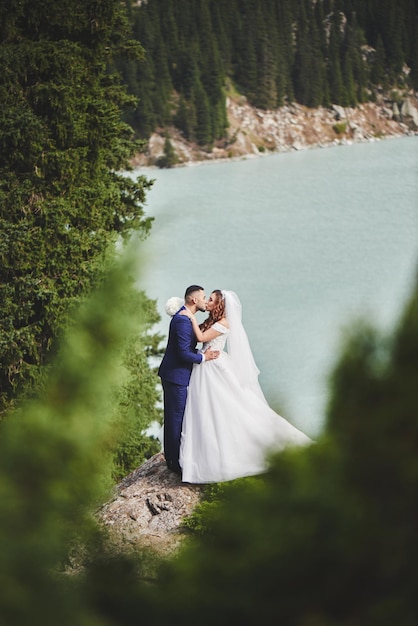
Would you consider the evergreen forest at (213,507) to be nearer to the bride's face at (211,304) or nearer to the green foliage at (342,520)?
the green foliage at (342,520)

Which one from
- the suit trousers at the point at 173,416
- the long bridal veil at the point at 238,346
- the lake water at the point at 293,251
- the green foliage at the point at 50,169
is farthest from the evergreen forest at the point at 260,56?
the suit trousers at the point at 173,416

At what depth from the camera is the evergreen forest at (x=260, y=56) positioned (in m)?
100

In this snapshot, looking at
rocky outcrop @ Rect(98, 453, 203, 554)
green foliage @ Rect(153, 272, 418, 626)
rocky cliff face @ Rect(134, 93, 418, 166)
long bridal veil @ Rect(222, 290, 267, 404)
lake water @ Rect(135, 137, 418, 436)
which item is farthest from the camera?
rocky cliff face @ Rect(134, 93, 418, 166)

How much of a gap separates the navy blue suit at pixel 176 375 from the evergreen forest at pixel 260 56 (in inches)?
3569

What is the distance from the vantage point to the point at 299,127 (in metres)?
111

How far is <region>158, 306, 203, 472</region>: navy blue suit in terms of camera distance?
7.18 metres

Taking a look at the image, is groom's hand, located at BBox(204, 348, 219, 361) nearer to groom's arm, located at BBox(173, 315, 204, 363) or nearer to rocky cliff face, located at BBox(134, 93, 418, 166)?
groom's arm, located at BBox(173, 315, 204, 363)

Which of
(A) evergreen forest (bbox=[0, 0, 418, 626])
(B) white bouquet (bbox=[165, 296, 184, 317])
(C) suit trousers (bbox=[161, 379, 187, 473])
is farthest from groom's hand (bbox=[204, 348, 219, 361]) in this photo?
(A) evergreen forest (bbox=[0, 0, 418, 626])

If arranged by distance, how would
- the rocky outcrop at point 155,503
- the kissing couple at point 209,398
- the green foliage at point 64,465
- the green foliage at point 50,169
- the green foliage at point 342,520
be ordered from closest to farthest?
the green foliage at point 342,520, the green foliage at point 64,465, the rocky outcrop at point 155,503, the kissing couple at point 209,398, the green foliage at point 50,169

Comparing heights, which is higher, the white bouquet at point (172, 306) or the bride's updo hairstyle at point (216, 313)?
the white bouquet at point (172, 306)

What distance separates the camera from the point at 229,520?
858mm

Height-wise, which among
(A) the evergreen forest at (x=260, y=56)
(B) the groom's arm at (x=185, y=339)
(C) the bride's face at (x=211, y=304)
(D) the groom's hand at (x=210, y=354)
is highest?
(A) the evergreen forest at (x=260, y=56)

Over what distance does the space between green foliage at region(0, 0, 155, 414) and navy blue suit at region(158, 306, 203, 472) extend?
3975 millimetres

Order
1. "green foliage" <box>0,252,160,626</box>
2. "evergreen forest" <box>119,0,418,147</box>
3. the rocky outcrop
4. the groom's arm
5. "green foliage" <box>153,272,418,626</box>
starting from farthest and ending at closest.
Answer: "evergreen forest" <box>119,0,418,147</box>, the groom's arm, the rocky outcrop, "green foliage" <box>0,252,160,626</box>, "green foliage" <box>153,272,418,626</box>
